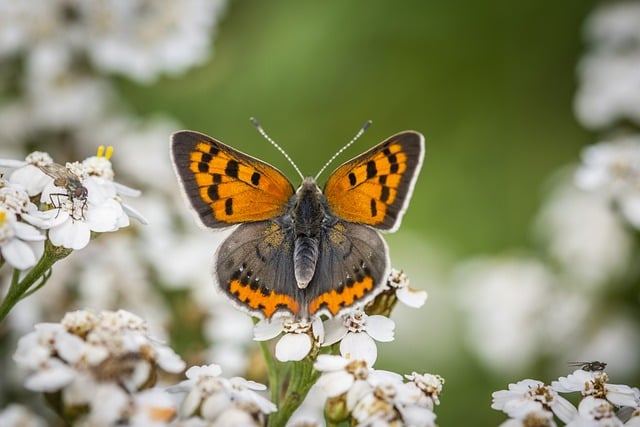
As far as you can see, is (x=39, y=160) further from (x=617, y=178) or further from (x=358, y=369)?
(x=617, y=178)

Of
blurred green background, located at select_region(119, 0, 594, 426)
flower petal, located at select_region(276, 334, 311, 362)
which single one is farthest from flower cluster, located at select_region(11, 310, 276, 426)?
blurred green background, located at select_region(119, 0, 594, 426)

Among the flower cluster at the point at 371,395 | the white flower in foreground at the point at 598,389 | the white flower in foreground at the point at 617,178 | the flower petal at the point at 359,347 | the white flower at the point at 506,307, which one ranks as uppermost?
the white flower at the point at 506,307

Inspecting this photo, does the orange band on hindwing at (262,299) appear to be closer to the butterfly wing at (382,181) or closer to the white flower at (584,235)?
the butterfly wing at (382,181)

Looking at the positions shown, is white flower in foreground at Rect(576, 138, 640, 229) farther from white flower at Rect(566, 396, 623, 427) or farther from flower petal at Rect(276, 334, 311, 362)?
flower petal at Rect(276, 334, 311, 362)

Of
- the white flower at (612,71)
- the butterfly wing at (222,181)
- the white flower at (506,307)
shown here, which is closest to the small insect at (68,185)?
the butterfly wing at (222,181)

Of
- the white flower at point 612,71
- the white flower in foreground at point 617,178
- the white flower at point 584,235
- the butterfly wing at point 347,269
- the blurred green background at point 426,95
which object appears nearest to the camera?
the butterfly wing at point 347,269

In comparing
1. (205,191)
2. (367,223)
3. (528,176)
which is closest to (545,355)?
(528,176)

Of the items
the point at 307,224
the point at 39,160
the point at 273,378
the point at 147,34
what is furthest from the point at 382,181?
the point at 147,34
